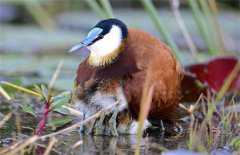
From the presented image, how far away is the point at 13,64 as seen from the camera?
4.91 metres

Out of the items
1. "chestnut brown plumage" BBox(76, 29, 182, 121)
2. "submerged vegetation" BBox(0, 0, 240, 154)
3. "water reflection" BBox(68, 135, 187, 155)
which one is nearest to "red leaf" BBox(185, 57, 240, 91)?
"submerged vegetation" BBox(0, 0, 240, 154)

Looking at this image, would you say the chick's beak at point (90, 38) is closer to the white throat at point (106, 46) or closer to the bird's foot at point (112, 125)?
the white throat at point (106, 46)

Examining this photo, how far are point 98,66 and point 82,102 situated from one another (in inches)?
6.1

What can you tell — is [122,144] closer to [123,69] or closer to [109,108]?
[109,108]

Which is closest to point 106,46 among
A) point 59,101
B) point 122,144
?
point 59,101

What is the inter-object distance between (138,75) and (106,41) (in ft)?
0.59

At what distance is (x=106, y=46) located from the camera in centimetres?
312

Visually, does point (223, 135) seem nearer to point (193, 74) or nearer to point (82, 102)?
point (82, 102)

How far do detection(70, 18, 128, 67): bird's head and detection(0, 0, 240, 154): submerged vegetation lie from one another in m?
0.17

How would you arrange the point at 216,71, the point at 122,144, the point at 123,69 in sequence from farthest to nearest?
the point at 216,71
the point at 123,69
the point at 122,144

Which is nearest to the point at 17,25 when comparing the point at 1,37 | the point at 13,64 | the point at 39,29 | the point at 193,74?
the point at 39,29

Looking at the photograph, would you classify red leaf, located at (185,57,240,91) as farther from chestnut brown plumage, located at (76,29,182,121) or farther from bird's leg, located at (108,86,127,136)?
bird's leg, located at (108,86,127,136)

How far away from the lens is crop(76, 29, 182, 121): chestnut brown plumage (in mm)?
3086

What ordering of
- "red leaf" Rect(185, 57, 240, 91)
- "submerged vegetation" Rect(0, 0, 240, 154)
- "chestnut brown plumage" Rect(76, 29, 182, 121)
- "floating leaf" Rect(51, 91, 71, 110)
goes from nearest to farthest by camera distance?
1. "submerged vegetation" Rect(0, 0, 240, 154)
2. "floating leaf" Rect(51, 91, 71, 110)
3. "chestnut brown plumage" Rect(76, 29, 182, 121)
4. "red leaf" Rect(185, 57, 240, 91)
